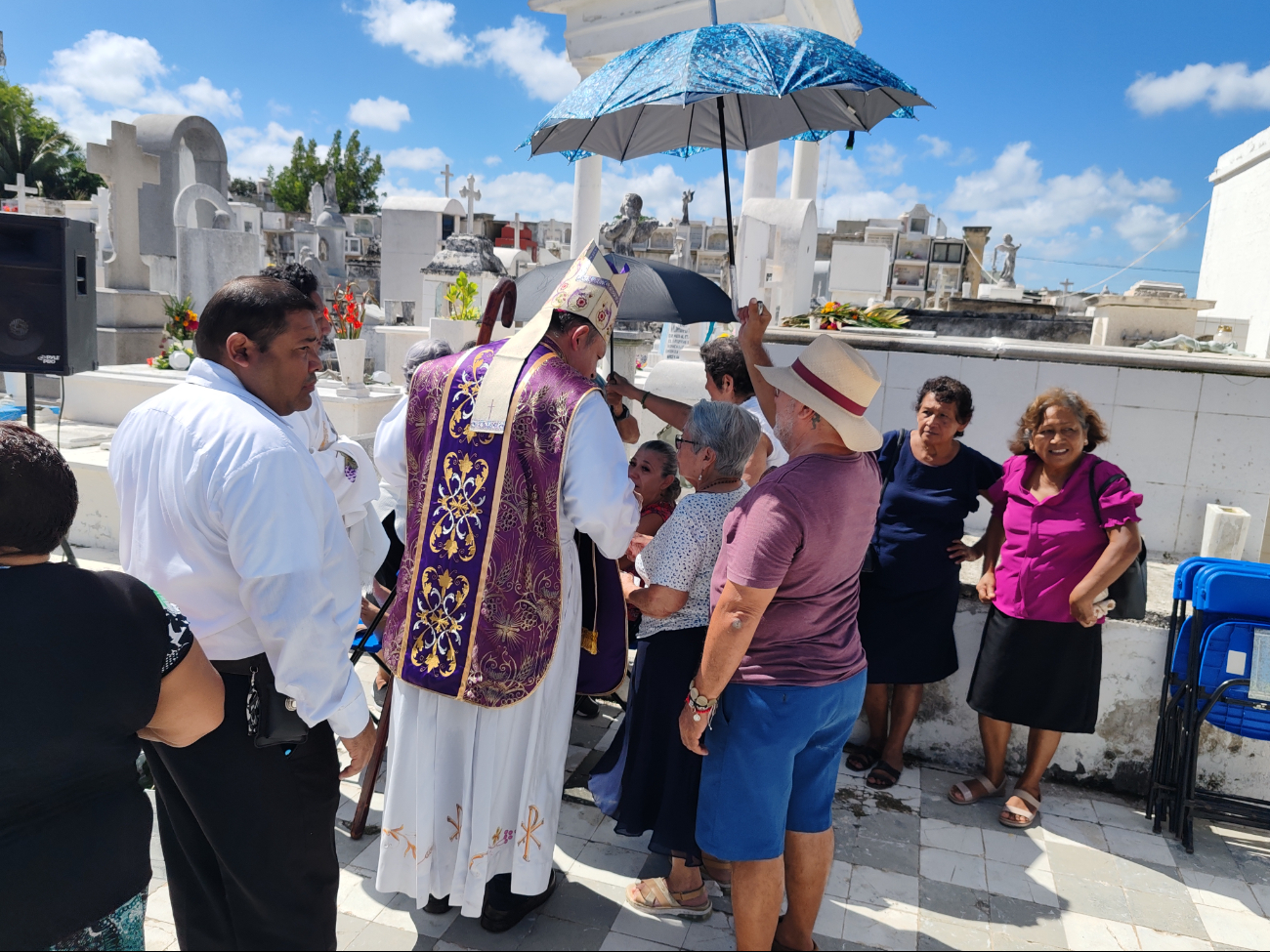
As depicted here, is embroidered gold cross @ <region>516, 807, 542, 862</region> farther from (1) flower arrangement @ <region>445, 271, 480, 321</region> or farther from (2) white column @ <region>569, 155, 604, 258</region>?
(2) white column @ <region>569, 155, 604, 258</region>

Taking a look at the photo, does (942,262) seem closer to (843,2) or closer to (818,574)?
(843,2)

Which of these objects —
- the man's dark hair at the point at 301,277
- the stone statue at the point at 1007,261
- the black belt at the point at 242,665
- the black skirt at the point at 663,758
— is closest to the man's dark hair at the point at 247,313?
the black belt at the point at 242,665

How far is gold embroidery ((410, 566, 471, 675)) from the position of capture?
2.22 meters

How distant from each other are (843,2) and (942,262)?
17.9 m

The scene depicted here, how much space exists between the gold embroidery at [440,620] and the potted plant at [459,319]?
6839 mm

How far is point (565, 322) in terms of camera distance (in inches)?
93.2

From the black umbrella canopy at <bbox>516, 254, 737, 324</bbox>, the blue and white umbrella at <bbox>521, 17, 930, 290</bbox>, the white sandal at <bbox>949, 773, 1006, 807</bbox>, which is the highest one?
the blue and white umbrella at <bbox>521, 17, 930, 290</bbox>

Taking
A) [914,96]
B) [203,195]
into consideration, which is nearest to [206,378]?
[914,96]

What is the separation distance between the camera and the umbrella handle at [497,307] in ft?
9.04

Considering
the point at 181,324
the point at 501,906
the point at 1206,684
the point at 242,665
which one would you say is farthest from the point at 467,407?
the point at 181,324

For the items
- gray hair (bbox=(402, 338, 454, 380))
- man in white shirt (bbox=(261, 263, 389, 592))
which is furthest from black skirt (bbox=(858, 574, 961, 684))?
gray hair (bbox=(402, 338, 454, 380))

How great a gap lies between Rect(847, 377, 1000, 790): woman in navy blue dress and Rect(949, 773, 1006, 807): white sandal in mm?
253

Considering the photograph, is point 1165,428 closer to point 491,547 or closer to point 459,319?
point 491,547

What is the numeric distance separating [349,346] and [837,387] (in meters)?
6.58
